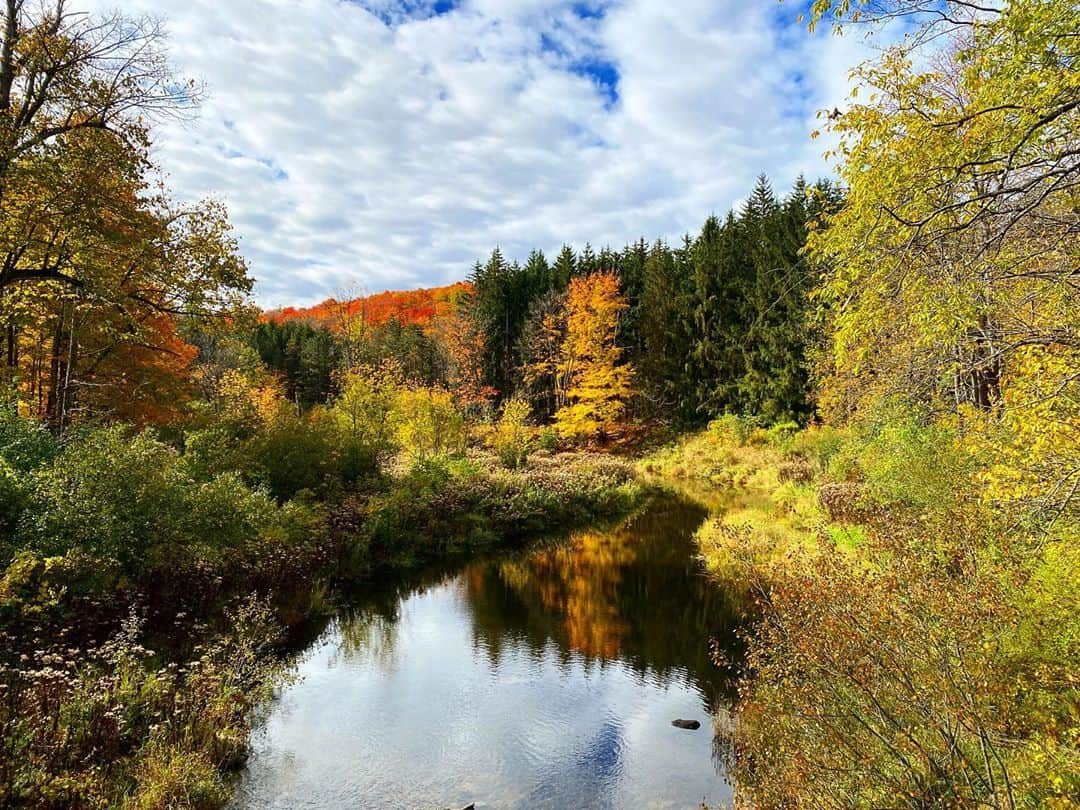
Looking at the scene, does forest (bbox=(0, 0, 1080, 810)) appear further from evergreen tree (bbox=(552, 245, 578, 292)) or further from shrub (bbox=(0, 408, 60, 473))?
evergreen tree (bbox=(552, 245, 578, 292))

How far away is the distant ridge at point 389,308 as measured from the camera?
2130 inches

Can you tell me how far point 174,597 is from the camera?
9.52 m

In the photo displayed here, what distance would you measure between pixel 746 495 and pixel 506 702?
16968mm

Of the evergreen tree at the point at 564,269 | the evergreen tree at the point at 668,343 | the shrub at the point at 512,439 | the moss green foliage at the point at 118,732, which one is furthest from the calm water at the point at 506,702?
the evergreen tree at the point at 564,269

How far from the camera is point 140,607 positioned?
8797mm

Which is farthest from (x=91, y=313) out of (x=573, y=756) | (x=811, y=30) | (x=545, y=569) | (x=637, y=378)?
(x=637, y=378)

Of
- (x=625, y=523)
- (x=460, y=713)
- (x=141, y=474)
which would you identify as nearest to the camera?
(x=460, y=713)

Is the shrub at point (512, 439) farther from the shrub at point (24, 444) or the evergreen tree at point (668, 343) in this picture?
the shrub at point (24, 444)

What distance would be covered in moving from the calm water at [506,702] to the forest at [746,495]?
1.87 ft

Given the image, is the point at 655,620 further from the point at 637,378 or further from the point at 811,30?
the point at 637,378

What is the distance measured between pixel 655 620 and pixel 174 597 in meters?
8.56

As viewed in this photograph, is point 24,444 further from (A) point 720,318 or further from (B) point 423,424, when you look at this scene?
(A) point 720,318

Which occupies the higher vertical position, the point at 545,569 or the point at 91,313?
the point at 91,313

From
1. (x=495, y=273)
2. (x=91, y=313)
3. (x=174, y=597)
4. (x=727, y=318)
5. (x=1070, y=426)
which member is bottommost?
(x=174, y=597)
